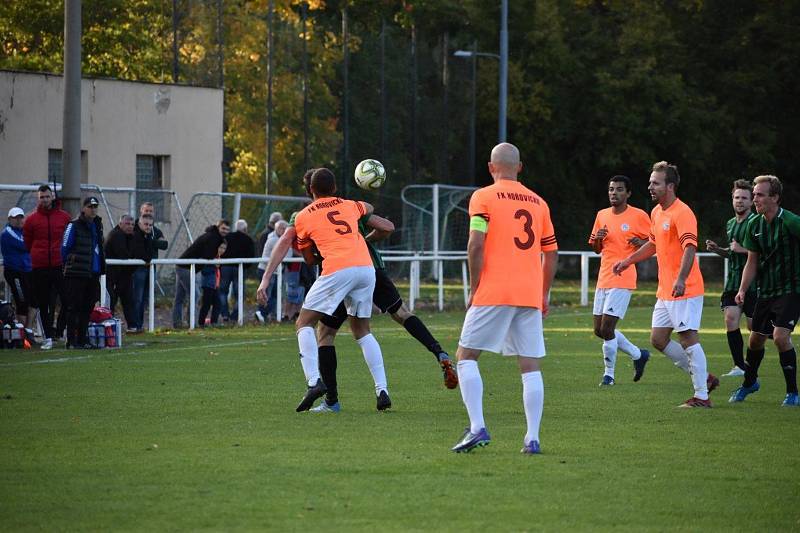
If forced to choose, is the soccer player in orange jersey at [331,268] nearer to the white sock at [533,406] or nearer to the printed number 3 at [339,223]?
the printed number 3 at [339,223]

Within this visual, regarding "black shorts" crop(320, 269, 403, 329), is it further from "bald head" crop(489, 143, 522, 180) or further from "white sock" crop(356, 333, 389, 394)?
"bald head" crop(489, 143, 522, 180)

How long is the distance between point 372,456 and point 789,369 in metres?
5.18

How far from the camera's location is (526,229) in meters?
9.44

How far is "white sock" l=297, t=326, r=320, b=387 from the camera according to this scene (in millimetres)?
11664

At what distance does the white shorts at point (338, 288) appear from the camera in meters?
11.8

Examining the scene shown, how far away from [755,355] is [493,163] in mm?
4782

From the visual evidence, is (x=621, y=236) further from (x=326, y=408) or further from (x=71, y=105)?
(x=71, y=105)

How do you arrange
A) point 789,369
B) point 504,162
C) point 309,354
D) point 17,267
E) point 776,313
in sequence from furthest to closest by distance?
1. point 17,267
2. point 789,369
3. point 776,313
4. point 309,354
5. point 504,162

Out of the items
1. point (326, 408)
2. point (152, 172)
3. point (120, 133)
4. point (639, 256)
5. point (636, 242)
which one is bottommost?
point (326, 408)

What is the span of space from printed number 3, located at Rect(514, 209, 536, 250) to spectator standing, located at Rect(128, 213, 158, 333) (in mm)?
13106

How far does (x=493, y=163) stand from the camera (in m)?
9.49

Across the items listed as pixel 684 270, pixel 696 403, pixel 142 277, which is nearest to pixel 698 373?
pixel 696 403

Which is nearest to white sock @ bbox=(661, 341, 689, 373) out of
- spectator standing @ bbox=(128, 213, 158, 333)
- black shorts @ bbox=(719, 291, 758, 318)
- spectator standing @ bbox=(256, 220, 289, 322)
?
black shorts @ bbox=(719, 291, 758, 318)

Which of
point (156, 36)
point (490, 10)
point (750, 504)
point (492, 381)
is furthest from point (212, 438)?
point (490, 10)
